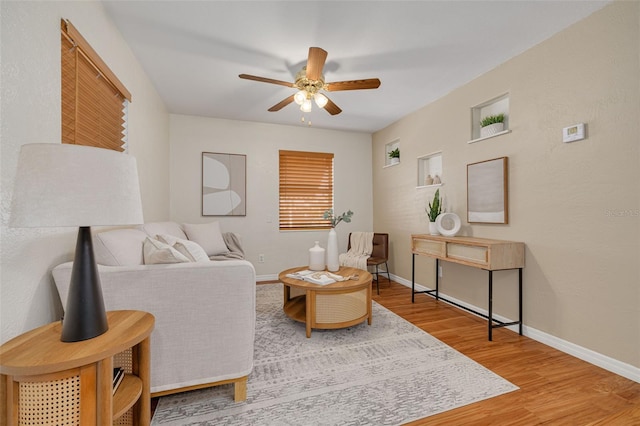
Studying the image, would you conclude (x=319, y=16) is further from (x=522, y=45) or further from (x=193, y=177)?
(x=193, y=177)

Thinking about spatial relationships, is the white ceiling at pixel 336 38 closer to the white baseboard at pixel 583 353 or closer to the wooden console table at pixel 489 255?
the wooden console table at pixel 489 255

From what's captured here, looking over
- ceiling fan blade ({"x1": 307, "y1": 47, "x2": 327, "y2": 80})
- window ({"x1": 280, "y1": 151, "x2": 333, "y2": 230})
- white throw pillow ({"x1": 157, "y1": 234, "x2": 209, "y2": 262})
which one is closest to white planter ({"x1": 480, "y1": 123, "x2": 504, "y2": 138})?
ceiling fan blade ({"x1": 307, "y1": 47, "x2": 327, "y2": 80})

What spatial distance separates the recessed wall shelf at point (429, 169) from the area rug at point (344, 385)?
1959 mm

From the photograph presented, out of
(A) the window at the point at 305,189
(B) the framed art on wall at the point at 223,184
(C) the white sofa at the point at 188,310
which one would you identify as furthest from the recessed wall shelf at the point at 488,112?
(B) the framed art on wall at the point at 223,184

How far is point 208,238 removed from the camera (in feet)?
11.5

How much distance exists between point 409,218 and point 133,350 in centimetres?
356

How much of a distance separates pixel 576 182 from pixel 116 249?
3145 millimetres

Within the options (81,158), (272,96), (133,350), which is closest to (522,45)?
(272,96)

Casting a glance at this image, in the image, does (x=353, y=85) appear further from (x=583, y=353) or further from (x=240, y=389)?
(x=583, y=353)

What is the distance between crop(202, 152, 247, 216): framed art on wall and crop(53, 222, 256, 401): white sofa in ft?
8.97

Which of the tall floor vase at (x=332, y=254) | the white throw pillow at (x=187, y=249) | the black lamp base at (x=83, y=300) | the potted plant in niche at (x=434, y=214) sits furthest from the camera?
the potted plant in niche at (x=434, y=214)

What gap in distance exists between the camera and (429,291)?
3449mm

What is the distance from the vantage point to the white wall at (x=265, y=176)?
414 cm

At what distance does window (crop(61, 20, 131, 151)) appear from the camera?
1.54 m
